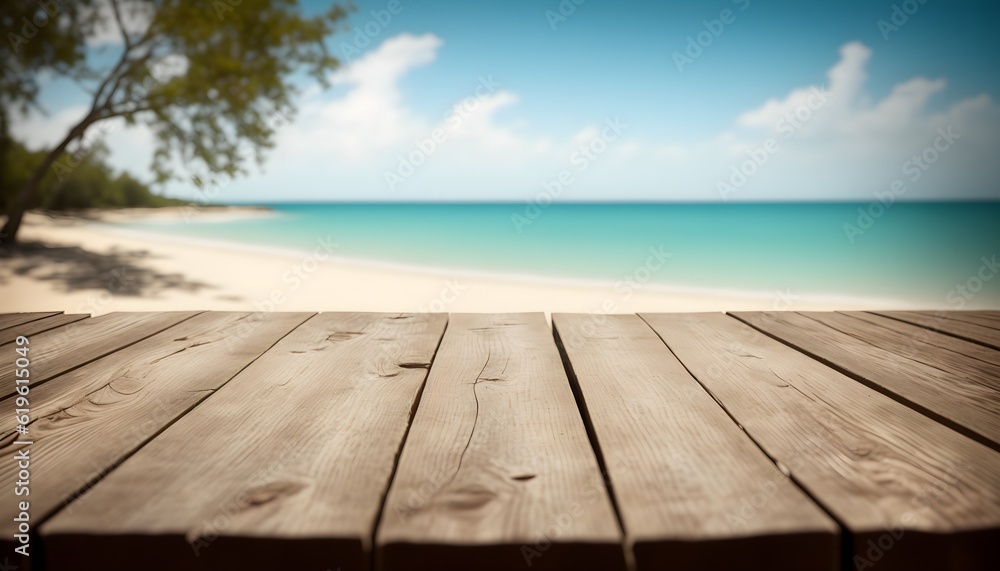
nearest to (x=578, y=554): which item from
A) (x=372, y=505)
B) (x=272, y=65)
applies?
(x=372, y=505)

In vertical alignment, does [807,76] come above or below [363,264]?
above

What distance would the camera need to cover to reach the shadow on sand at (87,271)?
703 centimetres

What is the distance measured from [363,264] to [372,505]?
12.4 m

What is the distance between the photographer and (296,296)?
746cm

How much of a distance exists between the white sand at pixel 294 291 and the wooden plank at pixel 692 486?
19.3 ft

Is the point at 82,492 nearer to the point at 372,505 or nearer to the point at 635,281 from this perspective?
the point at 372,505

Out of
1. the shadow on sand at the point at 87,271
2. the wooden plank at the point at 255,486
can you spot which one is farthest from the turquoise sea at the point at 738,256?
the wooden plank at the point at 255,486

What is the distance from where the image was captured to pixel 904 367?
4.30 feet

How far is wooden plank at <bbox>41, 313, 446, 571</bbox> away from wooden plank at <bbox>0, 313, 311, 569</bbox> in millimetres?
41

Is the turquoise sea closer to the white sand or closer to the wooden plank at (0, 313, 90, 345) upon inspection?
the white sand

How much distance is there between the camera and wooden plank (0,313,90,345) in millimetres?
1631

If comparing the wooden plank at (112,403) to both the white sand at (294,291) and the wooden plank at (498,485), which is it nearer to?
the wooden plank at (498,485)

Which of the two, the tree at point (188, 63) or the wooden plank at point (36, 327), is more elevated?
the tree at point (188, 63)

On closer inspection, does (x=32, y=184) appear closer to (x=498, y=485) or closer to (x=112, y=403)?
(x=112, y=403)
